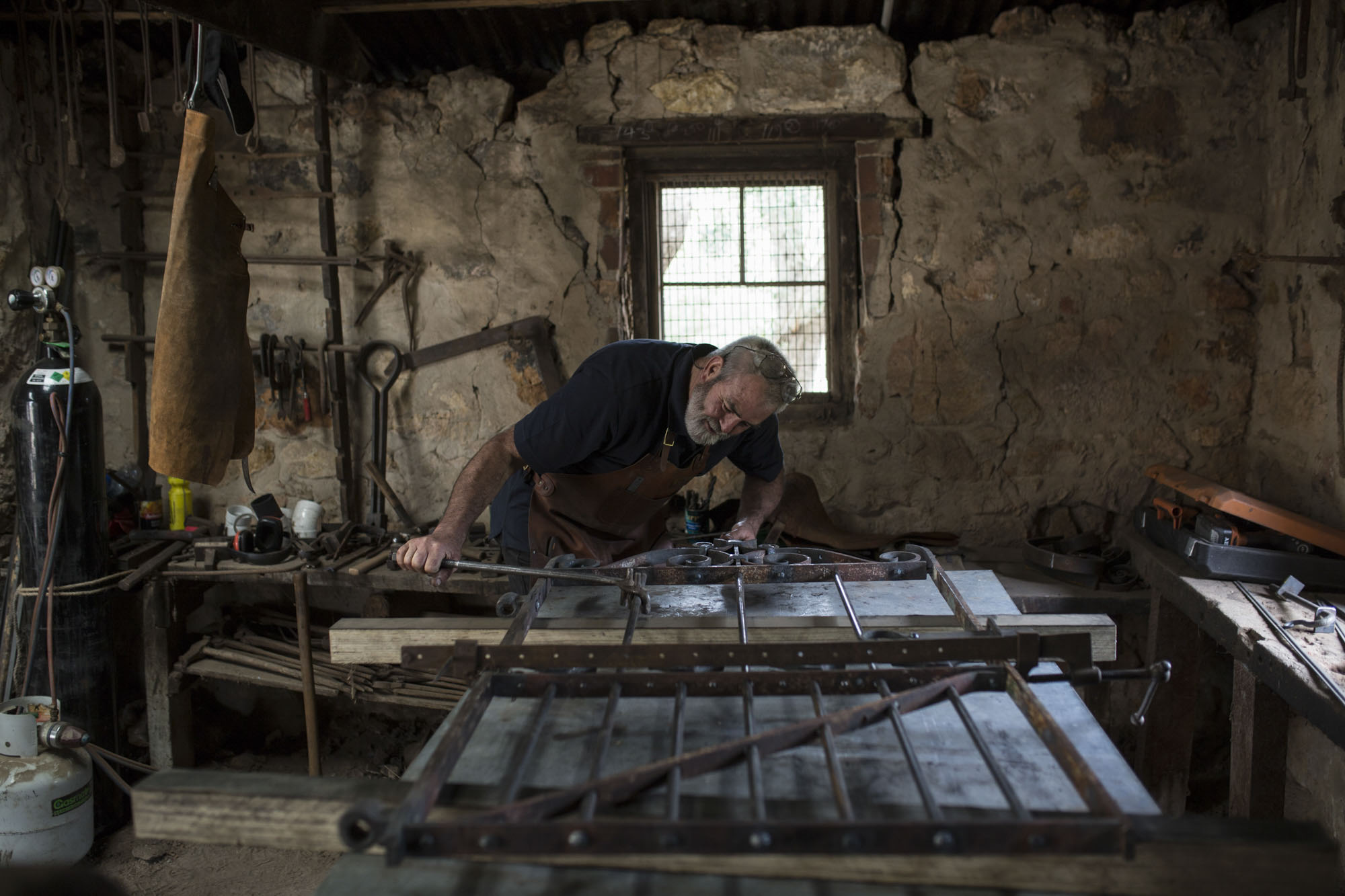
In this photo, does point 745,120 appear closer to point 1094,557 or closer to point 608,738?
point 1094,557

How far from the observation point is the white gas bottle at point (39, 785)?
10.3 ft

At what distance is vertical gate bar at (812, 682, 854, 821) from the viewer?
3.70ft

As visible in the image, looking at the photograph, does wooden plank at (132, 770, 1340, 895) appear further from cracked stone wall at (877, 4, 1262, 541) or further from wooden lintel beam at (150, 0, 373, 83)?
cracked stone wall at (877, 4, 1262, 541)

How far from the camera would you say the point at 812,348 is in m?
4.05

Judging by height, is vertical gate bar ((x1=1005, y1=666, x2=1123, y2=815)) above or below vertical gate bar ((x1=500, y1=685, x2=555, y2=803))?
above

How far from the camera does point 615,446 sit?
9.23 ft

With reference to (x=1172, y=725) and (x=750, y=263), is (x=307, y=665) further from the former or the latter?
(x=1172, y=725)

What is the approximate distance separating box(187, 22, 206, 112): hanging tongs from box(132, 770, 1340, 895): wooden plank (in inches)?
85.1

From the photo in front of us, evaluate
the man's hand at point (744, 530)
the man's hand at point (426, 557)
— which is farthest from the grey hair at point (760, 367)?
the man's hand at point (426, 557)

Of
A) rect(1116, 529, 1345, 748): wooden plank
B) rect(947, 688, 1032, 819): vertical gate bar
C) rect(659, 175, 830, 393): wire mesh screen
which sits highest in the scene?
rect(659, 175, 830, 393): wire mesh screen

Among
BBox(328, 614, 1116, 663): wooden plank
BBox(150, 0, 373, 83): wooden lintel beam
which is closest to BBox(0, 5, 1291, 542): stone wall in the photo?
BBox(150, 0, 373, 83): wooden lintel beam

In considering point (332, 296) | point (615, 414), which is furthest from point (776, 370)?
point (332, 296)

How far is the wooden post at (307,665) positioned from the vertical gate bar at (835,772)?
109 inches

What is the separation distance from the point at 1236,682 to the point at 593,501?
2.02 meters
